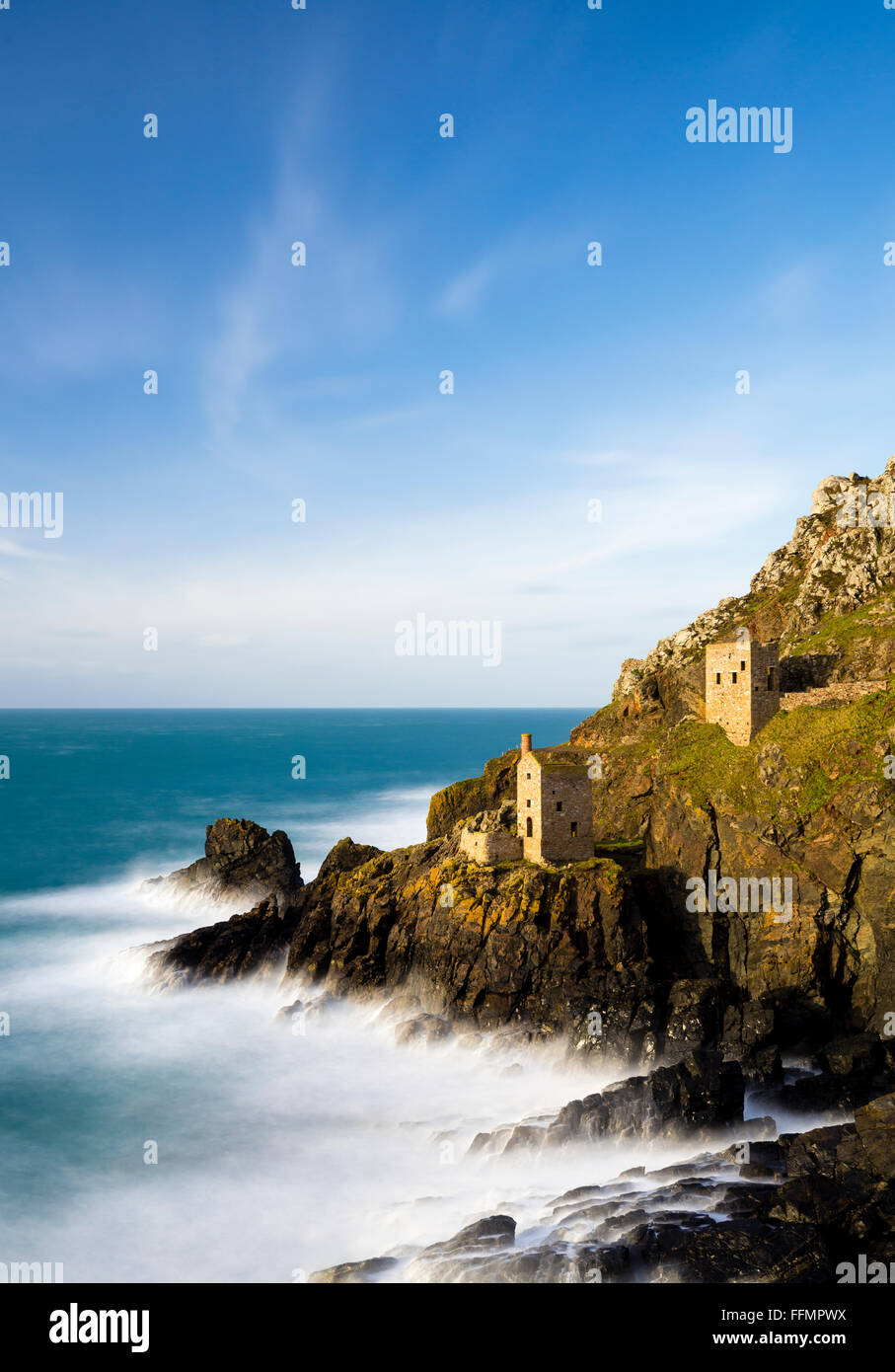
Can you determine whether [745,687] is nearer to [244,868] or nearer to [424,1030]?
[424,1030]

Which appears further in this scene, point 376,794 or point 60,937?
point 376,794

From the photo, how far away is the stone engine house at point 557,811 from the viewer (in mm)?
38125

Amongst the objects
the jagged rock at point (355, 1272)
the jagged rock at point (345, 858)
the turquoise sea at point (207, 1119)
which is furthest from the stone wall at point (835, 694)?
the jagged rock at point (355, 1272)

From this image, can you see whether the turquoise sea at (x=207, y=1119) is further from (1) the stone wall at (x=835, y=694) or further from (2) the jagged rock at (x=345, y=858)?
(1) the stone wall at (x=835, y=694)

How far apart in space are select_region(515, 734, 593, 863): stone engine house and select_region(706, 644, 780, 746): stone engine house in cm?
822

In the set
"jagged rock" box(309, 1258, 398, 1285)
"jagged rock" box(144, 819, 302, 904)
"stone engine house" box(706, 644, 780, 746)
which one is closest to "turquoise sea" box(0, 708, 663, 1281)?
"jagged rock" box(309, 1258, 398, 1285)

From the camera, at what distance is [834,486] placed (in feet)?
192

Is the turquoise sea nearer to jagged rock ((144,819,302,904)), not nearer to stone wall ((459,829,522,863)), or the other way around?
jagged rock ((144,819,302,904))

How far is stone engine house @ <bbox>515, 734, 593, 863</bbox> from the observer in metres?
38.1

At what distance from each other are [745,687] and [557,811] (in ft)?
36.6

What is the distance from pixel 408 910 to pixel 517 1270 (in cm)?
1981
